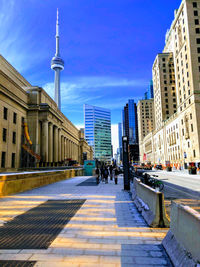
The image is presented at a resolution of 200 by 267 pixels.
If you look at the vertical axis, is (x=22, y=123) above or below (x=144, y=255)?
above

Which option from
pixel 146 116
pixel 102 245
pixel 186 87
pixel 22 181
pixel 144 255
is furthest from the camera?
pixel 146 116

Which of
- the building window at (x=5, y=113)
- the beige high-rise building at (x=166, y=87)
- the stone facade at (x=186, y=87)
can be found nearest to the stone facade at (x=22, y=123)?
the building window at (x=5, y=113)

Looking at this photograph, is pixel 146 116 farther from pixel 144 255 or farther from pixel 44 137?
pixel 144 255

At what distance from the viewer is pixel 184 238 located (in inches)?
133

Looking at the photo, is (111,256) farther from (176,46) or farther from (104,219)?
(176,46)

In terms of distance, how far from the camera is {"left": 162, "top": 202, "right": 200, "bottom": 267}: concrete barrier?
2.90 m

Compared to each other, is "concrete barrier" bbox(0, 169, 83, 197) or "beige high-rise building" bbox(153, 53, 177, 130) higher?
"beige high-rise building" bbox(153, 53, 177, 130)

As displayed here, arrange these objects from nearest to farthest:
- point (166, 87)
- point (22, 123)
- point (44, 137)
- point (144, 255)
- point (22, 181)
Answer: point (144, 255) < point (22, 181) < point (22, 123) < point (44, 137) < point (166, 87)

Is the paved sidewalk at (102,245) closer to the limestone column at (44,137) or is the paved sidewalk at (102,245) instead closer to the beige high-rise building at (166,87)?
the limestone column at (44,137)

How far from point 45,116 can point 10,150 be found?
1409cm

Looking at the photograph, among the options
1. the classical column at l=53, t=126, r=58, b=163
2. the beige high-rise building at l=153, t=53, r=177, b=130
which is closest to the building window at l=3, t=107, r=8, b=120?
the classical column at l=53, t=126, r=58, b=163

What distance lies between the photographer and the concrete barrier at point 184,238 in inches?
114

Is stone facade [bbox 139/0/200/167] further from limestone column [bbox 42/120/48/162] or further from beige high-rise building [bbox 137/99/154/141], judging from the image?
beige high-rise building [bbox 137/99/154/141]

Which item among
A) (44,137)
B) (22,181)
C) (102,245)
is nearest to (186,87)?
(44,137)
